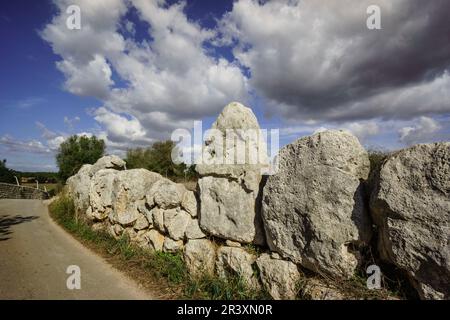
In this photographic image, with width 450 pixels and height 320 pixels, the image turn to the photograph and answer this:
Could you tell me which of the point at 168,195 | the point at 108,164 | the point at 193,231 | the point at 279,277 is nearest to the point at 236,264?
the point at 279,277

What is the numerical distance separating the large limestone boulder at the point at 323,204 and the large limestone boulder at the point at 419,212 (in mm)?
382

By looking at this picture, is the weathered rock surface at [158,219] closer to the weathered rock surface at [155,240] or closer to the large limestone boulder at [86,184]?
the weathered rock surface at [155,240]

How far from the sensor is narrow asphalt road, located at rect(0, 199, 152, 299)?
15.3ft

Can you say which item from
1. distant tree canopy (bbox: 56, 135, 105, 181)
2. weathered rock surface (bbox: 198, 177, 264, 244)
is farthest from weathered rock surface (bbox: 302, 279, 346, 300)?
distant tree canopy (bbox: 56, 135, 105, 181)

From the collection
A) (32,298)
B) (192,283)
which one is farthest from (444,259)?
(32,298)

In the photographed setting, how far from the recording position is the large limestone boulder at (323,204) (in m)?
3.71

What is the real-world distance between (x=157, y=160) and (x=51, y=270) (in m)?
15.6

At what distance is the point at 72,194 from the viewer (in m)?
11.8

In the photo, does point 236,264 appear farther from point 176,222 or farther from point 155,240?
point 155,240

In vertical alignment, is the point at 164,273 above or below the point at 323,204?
below

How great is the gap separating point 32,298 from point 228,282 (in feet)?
9.97

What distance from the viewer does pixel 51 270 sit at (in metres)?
5.59

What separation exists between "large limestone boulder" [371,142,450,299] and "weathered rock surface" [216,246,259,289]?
2.06 meters

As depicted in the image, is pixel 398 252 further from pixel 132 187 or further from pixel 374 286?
pixel 132 187
